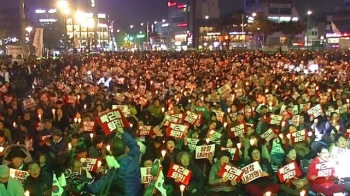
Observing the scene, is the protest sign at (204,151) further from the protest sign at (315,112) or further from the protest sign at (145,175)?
the protest sign at (315,112)

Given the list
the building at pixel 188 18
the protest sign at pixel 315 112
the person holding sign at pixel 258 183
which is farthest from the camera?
the building at pixel 188 18

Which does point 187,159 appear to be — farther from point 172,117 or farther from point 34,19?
point 34,19

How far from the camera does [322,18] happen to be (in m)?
102

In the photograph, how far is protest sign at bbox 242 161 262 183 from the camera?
7.56 m

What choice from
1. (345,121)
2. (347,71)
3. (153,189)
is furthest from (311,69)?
(153,189)

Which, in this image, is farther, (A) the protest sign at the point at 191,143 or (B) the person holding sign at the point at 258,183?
(A) the protest sign at the point at 191,143

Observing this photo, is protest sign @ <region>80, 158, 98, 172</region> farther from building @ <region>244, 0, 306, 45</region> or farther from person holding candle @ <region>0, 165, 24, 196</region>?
building @ <region>244, 0, 306, 45</region>

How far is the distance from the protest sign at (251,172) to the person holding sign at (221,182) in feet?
0.59

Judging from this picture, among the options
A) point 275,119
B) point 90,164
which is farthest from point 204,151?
point 275,119

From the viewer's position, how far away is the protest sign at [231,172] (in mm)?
7496

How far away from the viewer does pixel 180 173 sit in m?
7.23

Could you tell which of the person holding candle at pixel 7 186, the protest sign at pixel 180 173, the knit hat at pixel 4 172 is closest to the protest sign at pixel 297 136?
the protest sign at pixel 180 173

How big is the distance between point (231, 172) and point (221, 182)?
274 mm

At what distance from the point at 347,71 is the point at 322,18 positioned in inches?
3302
